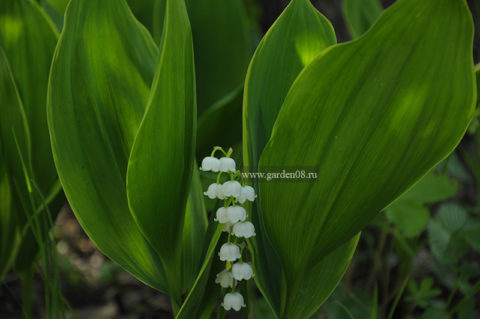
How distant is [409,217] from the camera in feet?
3.45

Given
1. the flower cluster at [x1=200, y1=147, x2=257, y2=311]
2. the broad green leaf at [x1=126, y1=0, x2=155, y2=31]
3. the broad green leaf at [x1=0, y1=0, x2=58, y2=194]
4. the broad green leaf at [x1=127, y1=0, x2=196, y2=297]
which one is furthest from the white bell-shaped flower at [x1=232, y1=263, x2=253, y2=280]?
the broad green leaf at [x1=126, y1=0, x2=155, y2=31]

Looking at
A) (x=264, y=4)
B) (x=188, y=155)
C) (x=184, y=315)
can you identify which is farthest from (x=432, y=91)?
(x=264, y=4)

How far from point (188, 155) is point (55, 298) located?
1.20ft

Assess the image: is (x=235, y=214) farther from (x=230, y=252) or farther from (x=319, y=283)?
(x=319, y=283)

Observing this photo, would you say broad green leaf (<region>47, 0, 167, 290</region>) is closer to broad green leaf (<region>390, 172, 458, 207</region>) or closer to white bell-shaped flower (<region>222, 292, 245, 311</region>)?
white bell-shaped flower (<region>222, 292, 245, 311</region>)

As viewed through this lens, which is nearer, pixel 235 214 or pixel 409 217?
pixel 235 214

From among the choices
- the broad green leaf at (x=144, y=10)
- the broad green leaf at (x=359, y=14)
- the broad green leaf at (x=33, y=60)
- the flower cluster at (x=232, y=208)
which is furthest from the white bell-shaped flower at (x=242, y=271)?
the broad green leaf at (x=144, y=10)

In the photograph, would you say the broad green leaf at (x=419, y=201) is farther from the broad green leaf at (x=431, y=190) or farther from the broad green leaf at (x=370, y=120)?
the broad green leaf at (x=370, y=120)

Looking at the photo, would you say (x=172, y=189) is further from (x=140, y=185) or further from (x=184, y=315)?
(x=184, y=315)

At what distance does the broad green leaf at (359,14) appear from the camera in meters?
1.12

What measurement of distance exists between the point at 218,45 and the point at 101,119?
550mm

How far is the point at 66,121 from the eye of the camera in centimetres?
70

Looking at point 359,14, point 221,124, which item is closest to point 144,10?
point 221,124

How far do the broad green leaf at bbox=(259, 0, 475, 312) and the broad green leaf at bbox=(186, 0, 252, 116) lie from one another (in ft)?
1.73
